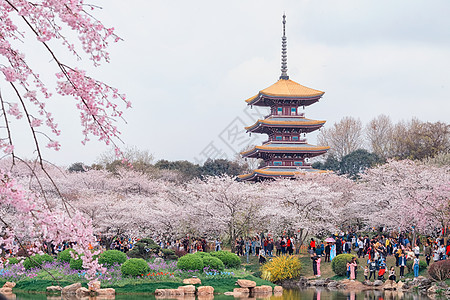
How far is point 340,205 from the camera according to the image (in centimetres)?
3850

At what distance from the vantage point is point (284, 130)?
51.0m

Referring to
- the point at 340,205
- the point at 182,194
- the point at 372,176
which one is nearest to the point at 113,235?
the point at 182,194

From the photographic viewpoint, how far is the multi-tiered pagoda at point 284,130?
49094mm

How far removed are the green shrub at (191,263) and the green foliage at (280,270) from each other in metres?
4.62

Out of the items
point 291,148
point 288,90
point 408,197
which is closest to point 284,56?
point 288,90

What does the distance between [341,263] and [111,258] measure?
10.5 m

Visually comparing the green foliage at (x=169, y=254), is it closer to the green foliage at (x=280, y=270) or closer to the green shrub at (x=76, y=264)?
the green shrub at (x=76, y=264)

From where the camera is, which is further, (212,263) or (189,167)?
(189,167)

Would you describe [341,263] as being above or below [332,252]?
below

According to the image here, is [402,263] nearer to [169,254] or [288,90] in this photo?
[169,254]

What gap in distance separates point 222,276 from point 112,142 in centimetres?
1771

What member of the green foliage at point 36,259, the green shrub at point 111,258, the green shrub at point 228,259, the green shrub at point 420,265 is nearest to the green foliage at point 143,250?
the green shrub at point 111,258

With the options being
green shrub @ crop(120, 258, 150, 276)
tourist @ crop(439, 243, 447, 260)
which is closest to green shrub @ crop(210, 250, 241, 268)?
green shrub @ crop(120, 258, 150, 276)

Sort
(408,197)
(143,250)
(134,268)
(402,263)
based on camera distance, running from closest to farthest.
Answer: (134,268) < (402,263) < (143,250) < (408,197)
